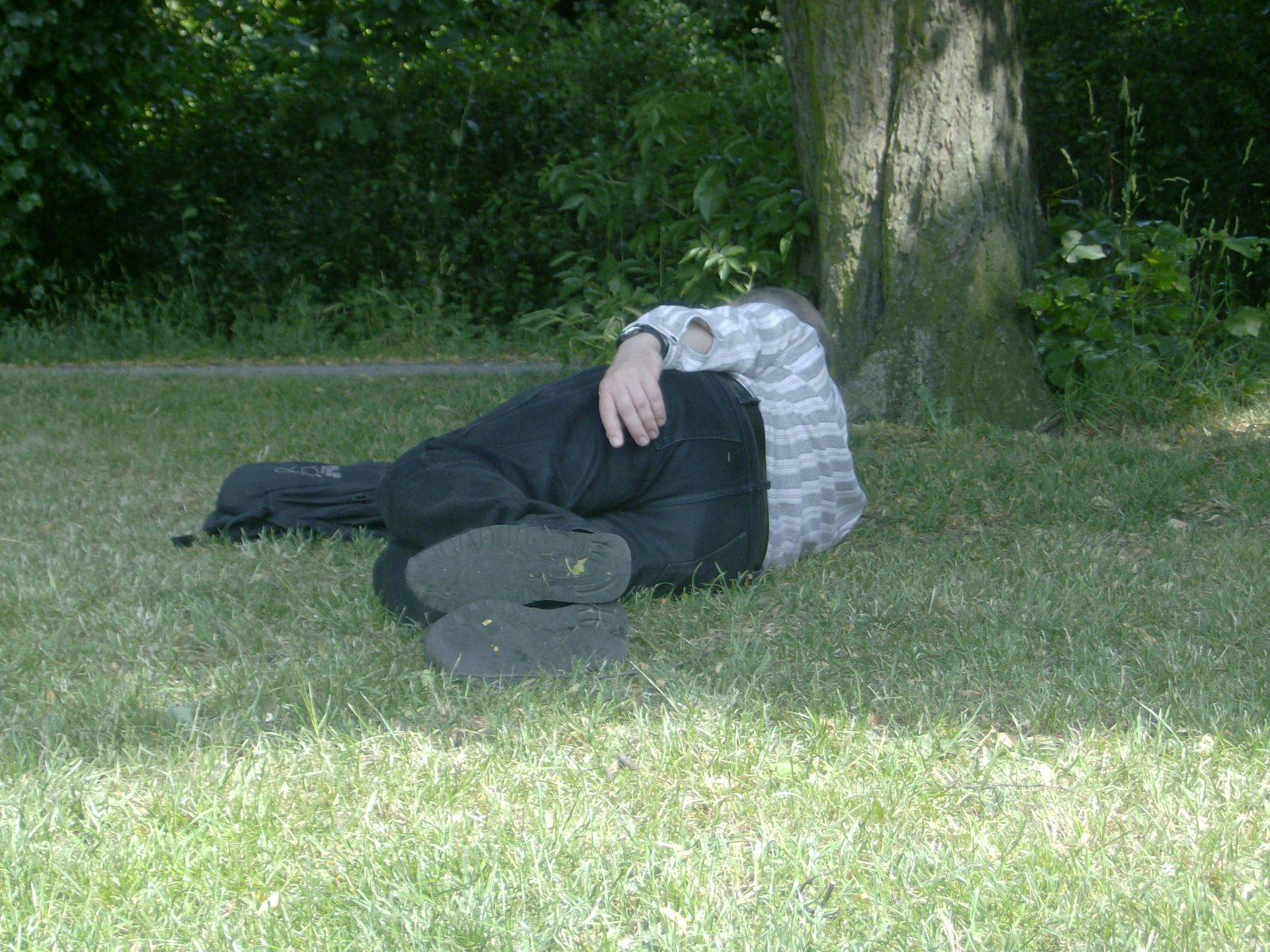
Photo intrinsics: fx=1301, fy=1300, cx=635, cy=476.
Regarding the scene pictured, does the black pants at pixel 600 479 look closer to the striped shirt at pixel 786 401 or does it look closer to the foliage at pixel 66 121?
the striped shirt at pixel 786 401

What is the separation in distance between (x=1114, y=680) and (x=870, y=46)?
3.88 metres

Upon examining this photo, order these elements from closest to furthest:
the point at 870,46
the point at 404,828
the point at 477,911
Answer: the point at 477,911
the point at 404,828
the point at 870,46

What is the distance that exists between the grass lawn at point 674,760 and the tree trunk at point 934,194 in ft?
5.68

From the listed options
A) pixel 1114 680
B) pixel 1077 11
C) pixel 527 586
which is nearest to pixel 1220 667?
pixel 1114 680

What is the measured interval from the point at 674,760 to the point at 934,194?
13.3 feet

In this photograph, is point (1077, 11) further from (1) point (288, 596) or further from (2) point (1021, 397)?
(1) point (288, 596)

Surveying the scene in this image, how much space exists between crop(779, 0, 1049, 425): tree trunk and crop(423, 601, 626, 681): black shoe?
10.9 feet

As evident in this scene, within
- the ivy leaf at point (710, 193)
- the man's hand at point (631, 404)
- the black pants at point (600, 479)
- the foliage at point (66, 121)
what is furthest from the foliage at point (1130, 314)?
the foliage at point (66, 121)

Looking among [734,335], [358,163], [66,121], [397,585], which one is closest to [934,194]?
[734,335]

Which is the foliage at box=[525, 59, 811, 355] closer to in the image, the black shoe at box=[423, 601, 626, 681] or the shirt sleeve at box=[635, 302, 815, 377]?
the shirt sleeve at box=[635, 302, 815, 377]

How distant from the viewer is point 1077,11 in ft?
30.5

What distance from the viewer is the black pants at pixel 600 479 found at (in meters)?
2.99

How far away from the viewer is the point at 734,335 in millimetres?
3457

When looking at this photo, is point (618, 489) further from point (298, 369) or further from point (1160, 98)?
point (1160, 98)
